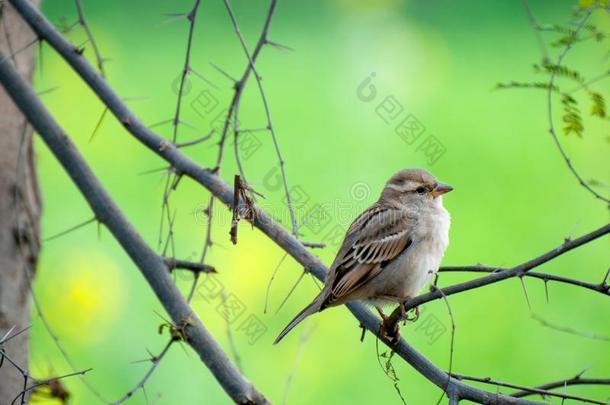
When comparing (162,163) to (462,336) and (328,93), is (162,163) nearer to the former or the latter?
(328,93)

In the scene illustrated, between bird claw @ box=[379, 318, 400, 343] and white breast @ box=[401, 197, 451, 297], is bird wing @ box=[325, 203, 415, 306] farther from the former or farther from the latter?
bird claw @ box=[379, 318, 400, 343]

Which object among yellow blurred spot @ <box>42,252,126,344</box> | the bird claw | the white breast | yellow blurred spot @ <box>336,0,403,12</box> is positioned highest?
yellow blurred spot @ <box>336,0,403,12</box>

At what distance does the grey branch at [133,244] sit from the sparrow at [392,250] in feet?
0.96

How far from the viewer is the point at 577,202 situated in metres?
8.28

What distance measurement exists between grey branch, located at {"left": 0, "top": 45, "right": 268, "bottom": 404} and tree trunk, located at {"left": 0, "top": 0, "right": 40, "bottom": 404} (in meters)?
0.56

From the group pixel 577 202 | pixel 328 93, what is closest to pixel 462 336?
pixel 577 202

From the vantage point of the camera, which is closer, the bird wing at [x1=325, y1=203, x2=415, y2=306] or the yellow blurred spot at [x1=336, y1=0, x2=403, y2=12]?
the bird wing at [x1=325, y1=203, x2=415, y2=306]

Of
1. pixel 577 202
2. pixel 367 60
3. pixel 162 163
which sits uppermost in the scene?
pixel 367 60

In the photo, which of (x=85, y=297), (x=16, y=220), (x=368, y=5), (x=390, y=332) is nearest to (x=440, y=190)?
(x=390, y=332)

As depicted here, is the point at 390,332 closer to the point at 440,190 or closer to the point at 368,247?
the point at 368,247

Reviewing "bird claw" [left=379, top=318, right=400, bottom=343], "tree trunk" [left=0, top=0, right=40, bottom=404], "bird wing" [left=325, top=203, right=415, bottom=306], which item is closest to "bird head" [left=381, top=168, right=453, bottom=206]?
"bird wing" [left=325, top=203, right=415, bottom=306]

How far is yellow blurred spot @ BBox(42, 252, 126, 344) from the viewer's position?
7.14m

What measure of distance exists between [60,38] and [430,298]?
2.34 metres

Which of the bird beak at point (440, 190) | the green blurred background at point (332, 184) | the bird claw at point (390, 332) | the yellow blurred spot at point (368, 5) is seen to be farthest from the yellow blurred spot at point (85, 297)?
the yellow blurred spot at point (368, 5)
